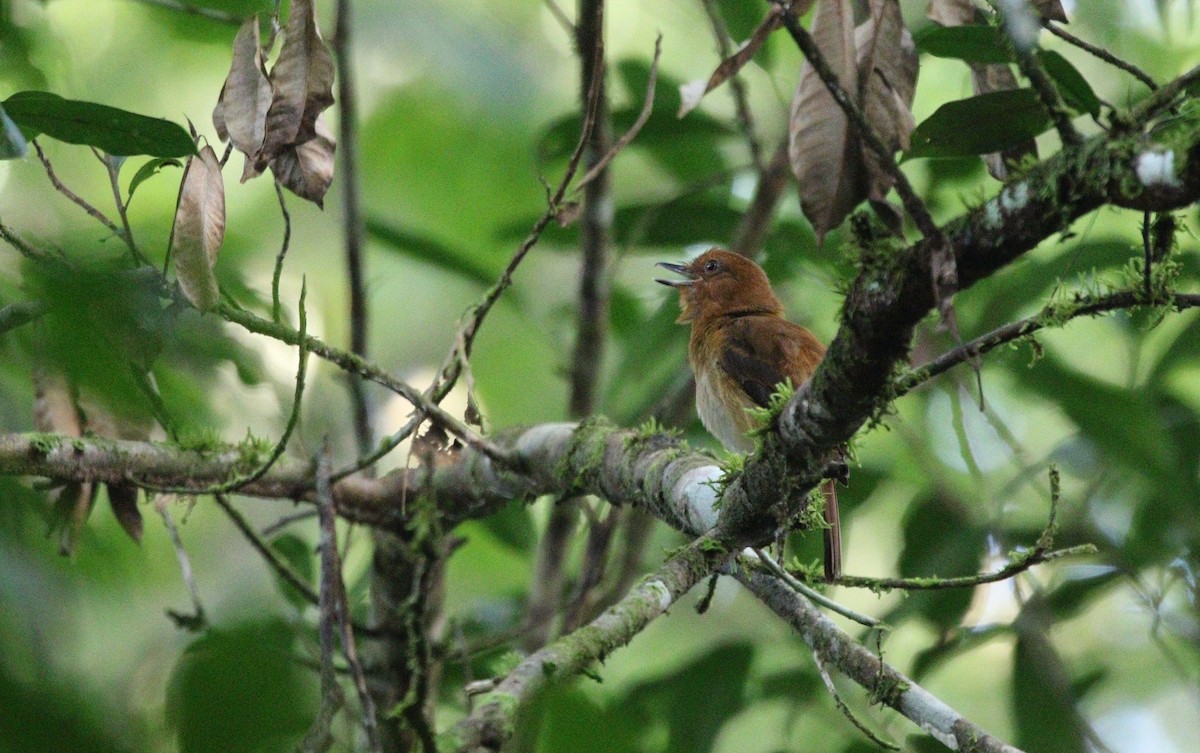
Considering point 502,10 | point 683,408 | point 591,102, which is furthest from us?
point 502,10

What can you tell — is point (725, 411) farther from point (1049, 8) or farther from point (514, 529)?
point (1049, 8)

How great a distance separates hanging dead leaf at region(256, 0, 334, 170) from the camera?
2.28 meters

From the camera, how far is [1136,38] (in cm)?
534

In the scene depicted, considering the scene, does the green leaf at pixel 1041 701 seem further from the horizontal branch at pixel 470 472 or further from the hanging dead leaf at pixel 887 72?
the hanging dead leaf at pixel 887 72

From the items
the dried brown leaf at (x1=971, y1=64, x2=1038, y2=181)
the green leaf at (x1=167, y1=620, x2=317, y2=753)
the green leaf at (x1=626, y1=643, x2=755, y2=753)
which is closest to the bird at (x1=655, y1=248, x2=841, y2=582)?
the green leaf at (x1=626, y1=643, x2=755, y2=753)

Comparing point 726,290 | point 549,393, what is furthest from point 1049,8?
point 549,393

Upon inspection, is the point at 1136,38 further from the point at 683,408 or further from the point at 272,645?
the point at 272,645

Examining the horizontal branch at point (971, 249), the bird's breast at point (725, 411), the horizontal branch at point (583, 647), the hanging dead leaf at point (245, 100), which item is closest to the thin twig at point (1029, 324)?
the horizontal branch at point (971, 249)

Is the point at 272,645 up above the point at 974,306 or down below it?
below

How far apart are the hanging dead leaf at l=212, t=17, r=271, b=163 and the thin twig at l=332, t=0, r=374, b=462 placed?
6.20ft

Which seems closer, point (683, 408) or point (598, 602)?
point (598, 602)

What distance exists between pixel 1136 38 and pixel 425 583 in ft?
15.3

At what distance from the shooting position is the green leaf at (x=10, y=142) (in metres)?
1.96

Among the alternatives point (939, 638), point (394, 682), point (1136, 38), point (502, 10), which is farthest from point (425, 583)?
point (502, 10)
